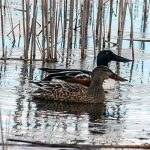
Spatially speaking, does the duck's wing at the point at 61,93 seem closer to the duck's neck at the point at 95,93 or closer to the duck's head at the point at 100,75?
the duck's neck at the point at 95,93

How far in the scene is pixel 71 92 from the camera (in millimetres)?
10578

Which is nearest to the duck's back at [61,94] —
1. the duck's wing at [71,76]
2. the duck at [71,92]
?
the duck at [71,92]

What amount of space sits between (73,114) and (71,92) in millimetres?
1186

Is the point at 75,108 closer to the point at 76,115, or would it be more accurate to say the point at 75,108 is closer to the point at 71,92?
the point at 71,92

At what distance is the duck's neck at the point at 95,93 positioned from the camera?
34.6 feet

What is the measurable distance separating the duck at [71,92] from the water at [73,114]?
0.56 feet

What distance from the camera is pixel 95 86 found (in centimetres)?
1077

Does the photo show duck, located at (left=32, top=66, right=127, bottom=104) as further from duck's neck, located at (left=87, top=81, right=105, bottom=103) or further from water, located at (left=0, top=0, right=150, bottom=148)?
water, located at (left=0, top=0, right=150, bottom=148)

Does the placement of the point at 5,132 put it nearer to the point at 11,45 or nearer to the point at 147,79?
the point at 147,79

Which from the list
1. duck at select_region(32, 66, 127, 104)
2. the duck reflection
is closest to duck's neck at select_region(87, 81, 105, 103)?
duck at select_region(32, 66, 127, 104)

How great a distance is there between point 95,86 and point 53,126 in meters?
2.61

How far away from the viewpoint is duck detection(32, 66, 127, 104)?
1055cm

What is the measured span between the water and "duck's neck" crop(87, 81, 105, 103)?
0.14m

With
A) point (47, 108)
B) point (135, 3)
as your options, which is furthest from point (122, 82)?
point (135, 3)
